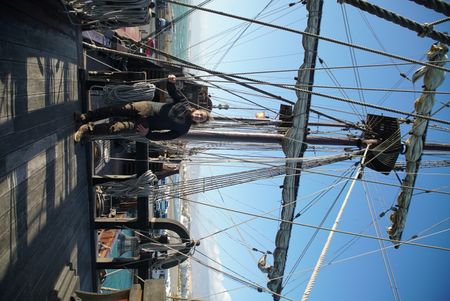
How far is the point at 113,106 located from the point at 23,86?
5.69ft

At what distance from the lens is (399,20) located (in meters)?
3.26

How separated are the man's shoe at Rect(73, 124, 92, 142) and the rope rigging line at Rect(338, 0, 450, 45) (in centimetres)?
418

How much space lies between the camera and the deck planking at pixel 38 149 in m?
3.53

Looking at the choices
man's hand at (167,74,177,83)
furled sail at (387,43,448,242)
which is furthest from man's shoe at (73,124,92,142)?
furled sail at (387,43,448,242)

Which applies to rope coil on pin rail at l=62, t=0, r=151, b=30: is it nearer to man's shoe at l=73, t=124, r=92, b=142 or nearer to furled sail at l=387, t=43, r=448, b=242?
man's shoe at l=73, t=124, r=92, b=142

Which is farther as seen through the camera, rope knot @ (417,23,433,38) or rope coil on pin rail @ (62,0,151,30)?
rope coil on pin rail @ (62,0,151,30)

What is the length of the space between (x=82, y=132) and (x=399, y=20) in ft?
15.0

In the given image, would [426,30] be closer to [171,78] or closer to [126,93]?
[171,78]

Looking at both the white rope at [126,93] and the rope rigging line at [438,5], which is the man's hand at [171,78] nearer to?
the white rope at [126,93]

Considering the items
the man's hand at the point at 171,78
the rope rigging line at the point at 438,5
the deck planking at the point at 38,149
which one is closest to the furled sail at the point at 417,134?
the man's hand at the point at 171,78

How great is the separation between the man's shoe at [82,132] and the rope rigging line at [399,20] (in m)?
4.18

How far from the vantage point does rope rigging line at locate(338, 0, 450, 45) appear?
3.16 metres

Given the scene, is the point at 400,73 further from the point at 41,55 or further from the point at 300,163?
the point at 41,55

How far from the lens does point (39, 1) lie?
4352mm
